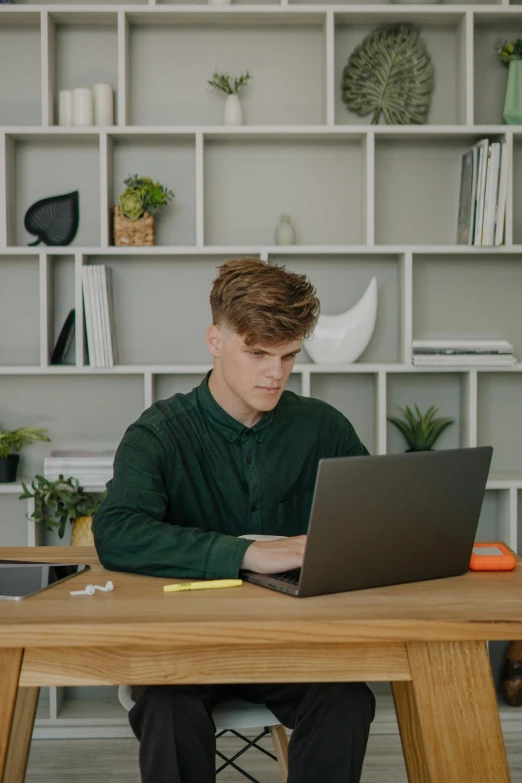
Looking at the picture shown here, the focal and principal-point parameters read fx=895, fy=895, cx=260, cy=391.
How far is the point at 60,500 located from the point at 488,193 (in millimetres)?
1702

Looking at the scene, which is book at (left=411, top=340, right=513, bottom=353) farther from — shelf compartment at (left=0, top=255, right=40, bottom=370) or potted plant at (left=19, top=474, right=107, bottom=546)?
shelf compartment at (left=0, top=255, right=40, bottom=370)

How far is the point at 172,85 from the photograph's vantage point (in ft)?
10.3

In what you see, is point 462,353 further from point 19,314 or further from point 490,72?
point 19,314

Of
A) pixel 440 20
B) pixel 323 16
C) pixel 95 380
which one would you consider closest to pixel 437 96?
pixel 440 20

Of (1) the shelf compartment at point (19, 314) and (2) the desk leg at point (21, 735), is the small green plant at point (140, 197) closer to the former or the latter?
(1) the shelf compartment at point (19, 314)

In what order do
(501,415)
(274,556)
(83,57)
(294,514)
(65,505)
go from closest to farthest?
(274,556) → (294,514) → (65,505) → (83,57) → (501,415)

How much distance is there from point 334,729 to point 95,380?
6.42 ft

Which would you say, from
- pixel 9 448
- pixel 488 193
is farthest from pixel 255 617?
pixel 488 193

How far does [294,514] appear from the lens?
195 centimetres

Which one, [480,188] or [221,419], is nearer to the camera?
[221,419]

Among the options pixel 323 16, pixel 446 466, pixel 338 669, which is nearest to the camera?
pixel 338 669

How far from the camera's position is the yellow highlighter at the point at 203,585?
140 centimetres

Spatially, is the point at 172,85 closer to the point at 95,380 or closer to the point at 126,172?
the point at 126,172

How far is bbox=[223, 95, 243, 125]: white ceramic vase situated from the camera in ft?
9.86
